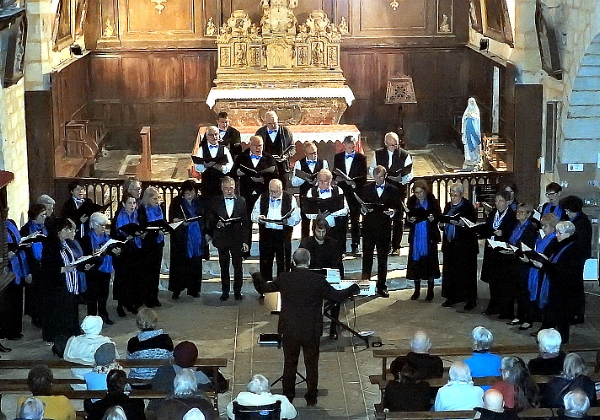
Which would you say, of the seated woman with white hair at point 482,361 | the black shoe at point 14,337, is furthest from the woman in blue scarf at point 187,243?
the seated woman with white hair at point 482,361

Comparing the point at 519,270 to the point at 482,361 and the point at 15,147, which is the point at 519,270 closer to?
the point at 482,361

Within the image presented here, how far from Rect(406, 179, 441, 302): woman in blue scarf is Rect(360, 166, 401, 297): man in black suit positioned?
263 millimetres

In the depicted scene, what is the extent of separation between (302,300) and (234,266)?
3.81m

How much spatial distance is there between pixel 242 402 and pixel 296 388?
2773 millimetres

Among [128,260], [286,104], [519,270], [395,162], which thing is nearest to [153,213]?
[128,260]

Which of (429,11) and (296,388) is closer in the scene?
(296,388)

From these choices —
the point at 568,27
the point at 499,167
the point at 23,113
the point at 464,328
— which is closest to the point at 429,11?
the point at 499,167

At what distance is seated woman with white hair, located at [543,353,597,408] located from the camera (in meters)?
8.75

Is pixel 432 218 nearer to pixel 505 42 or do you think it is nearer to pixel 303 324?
pixel 303 324

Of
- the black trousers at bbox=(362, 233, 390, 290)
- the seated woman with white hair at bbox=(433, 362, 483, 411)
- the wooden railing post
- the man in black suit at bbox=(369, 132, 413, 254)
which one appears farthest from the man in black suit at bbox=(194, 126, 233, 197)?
the seated woman with white hair at bbox=(433, 362, 483, 411)

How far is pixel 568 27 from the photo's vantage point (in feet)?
50.6

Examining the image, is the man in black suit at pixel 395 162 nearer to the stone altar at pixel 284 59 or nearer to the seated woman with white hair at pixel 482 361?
the seated woman with white hair at pixel 482 361

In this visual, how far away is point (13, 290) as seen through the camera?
12711 mm

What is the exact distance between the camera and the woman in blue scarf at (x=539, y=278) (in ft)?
41.0
